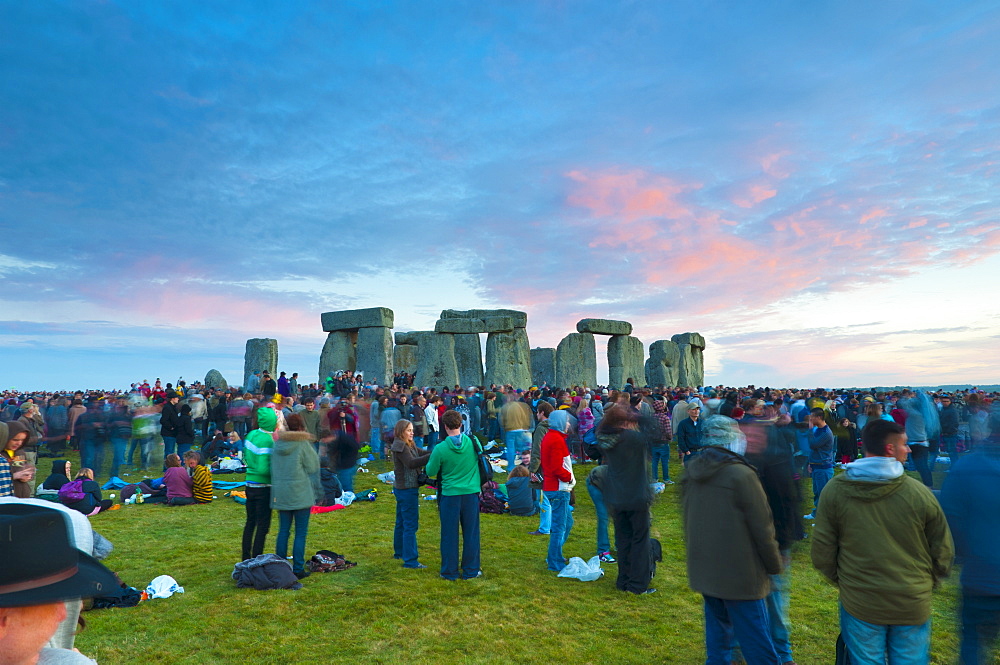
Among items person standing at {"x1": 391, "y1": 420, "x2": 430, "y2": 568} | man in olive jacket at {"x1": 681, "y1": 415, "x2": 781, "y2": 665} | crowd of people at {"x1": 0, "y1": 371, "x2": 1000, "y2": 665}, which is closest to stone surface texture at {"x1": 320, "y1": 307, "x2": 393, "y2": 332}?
crowd of people at {"x1": 0, "y1": 371, "x2": 1000, "y2": 665}

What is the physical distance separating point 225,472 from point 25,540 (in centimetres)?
1412

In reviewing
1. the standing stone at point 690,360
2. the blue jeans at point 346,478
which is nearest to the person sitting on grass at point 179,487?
the blue jeans at point 346,478

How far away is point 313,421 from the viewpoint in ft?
42.4

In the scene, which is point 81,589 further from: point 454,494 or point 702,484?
point 454,494

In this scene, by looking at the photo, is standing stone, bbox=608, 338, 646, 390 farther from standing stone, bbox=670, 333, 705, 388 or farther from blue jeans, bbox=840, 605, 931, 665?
blue jeans, bbox=840, 605, 931, 665

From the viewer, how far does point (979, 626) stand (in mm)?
3941

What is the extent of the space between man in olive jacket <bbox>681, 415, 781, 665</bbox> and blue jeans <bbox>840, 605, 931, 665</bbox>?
491mm

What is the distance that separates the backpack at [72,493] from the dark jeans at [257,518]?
423 centimetres

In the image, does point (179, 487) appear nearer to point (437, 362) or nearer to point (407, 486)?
point (407, 486)

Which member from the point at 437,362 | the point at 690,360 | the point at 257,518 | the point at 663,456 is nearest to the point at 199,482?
the point at 257,518

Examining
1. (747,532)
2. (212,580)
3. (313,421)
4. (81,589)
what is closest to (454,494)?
(212,580)

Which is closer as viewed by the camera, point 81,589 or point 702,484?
point 81,589

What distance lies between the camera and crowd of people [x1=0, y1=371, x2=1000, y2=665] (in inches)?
143

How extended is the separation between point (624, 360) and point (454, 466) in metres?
24.2
